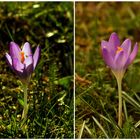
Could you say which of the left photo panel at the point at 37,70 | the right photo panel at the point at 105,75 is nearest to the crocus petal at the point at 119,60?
the right photo panel at the point at 105,75

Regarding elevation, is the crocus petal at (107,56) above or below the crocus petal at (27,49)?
below

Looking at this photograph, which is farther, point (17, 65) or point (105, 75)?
point (105, 75)

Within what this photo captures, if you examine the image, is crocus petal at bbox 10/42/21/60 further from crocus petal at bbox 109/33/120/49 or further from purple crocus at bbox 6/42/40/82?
crocus petal at bbox 109/33/120/49

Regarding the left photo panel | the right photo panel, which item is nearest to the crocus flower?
the right photo panel

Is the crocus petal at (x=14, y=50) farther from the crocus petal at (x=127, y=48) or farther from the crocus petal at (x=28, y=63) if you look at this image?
the crocus petal at (x=127, y=48)

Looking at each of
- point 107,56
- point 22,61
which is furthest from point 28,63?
point 107,56

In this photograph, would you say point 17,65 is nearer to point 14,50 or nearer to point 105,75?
point 14,50
